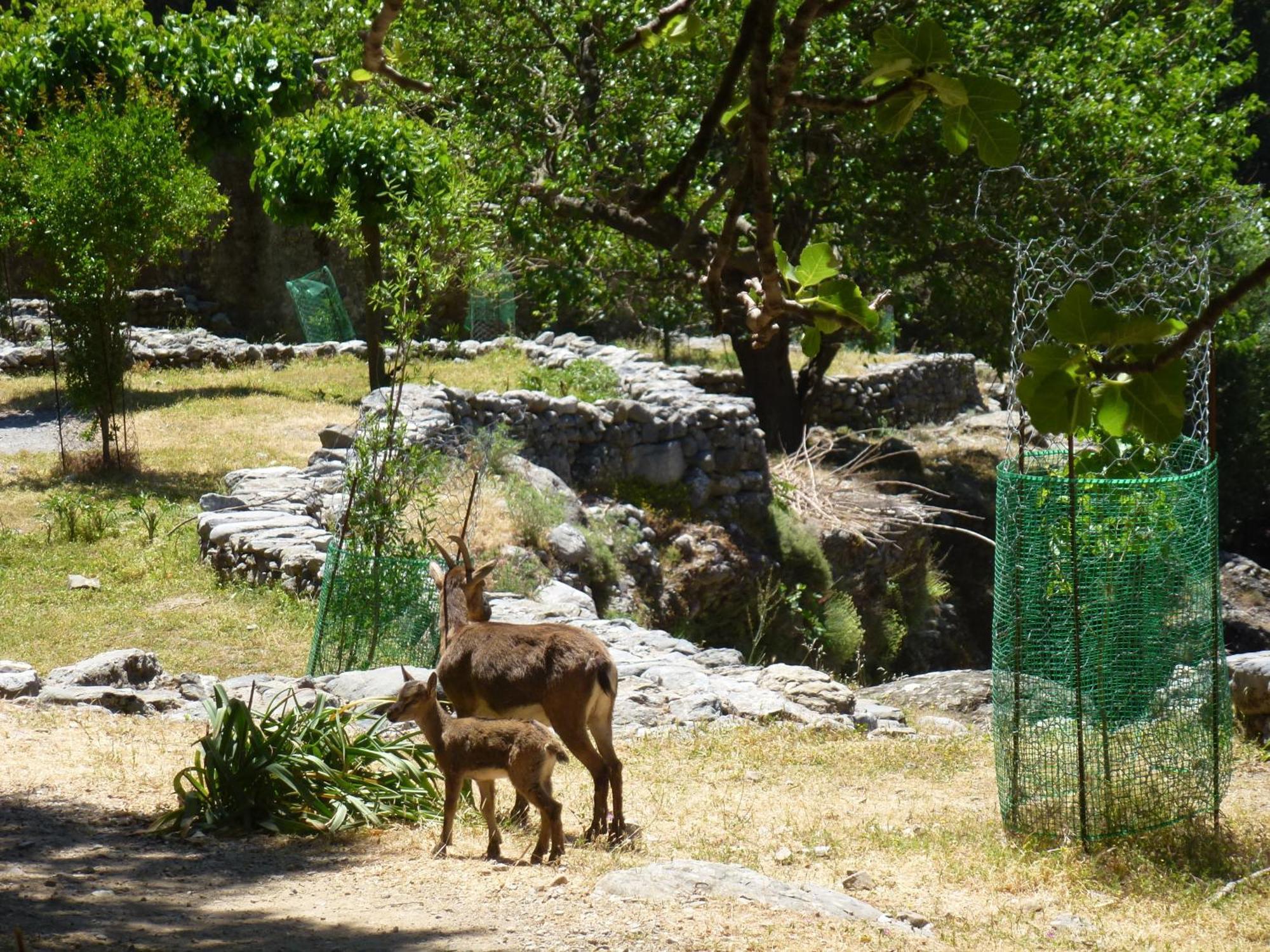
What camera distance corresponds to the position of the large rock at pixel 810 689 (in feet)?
30.6

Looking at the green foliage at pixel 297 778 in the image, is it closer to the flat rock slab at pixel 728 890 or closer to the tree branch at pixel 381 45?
the flat rock slab at pixel 728 890

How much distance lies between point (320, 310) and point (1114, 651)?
808 inches

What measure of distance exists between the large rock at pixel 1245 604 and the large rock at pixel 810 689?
10.6 meters

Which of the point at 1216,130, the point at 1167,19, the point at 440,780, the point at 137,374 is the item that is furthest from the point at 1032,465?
the point at 137,374

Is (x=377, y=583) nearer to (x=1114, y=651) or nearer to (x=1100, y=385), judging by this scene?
(x=1114, y=651)

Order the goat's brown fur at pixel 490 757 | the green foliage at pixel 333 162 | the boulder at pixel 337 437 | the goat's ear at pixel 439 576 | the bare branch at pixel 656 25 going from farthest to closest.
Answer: the green foliage at pixel 333 162 → the boulder at pixel 337 437 → the goat's ear at pixel 439 576 → the goat's brown fur at pixel 490 757 → the bare branch at pixel 656 25

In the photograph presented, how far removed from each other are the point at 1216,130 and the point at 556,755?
14.5 m

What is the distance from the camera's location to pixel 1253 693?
8.48m

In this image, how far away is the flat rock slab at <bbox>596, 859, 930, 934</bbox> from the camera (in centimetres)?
477

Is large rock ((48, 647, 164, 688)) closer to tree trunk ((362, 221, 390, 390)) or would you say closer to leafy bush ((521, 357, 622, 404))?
leafy bush ((521, 357, 622, 404))

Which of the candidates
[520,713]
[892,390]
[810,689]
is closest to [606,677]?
[520,713]

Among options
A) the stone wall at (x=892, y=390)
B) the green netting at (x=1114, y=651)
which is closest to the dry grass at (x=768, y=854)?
the green netting at (x=1114, y=651)

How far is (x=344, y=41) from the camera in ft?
60.4

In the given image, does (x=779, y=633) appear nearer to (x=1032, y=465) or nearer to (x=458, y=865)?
(x=1032, y=465)
